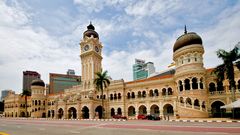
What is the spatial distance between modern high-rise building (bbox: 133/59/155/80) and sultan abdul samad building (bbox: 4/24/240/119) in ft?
347

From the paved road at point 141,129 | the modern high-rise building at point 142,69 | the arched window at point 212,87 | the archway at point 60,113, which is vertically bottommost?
the archway at point 60,113

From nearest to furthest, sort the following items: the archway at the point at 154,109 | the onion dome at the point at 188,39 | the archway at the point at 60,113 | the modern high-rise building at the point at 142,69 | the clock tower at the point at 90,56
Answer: the onion dome at the point at 188,39, the archway at the point at 154,109, the archway at the point at 60,113, the clock tower at the point at 90,56, the modern high-rise building at the point at 142,69

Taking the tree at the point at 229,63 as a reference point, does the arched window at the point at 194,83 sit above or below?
below

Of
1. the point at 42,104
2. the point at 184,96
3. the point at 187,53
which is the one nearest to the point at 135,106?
the point at 184,96

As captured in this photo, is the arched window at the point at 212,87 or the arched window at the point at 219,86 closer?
the arched window at the point at 219,86

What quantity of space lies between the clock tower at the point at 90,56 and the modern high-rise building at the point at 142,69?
337 feet

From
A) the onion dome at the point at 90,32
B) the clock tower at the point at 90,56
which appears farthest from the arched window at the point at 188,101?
the onion dome at the point at 90,32

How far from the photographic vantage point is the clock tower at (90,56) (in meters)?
62.2

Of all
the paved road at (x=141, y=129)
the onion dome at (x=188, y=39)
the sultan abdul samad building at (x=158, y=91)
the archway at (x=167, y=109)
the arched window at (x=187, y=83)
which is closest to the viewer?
the paved road at (x=141, y=129)

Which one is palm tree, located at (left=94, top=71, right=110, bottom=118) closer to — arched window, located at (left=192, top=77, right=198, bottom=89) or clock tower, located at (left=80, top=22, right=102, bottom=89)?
clock tower, located at (left=80, top=22, right=102, bottom=89)

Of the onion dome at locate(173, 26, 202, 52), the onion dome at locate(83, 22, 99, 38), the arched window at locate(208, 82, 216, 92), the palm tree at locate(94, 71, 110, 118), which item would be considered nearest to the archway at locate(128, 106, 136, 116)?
the palm tree at locate(94, 71, 110, 118)

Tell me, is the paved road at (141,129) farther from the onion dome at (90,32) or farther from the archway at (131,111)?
the onion dome at (90,32)

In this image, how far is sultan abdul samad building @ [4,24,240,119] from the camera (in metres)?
40.0

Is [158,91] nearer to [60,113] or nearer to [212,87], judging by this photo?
[212,87]
